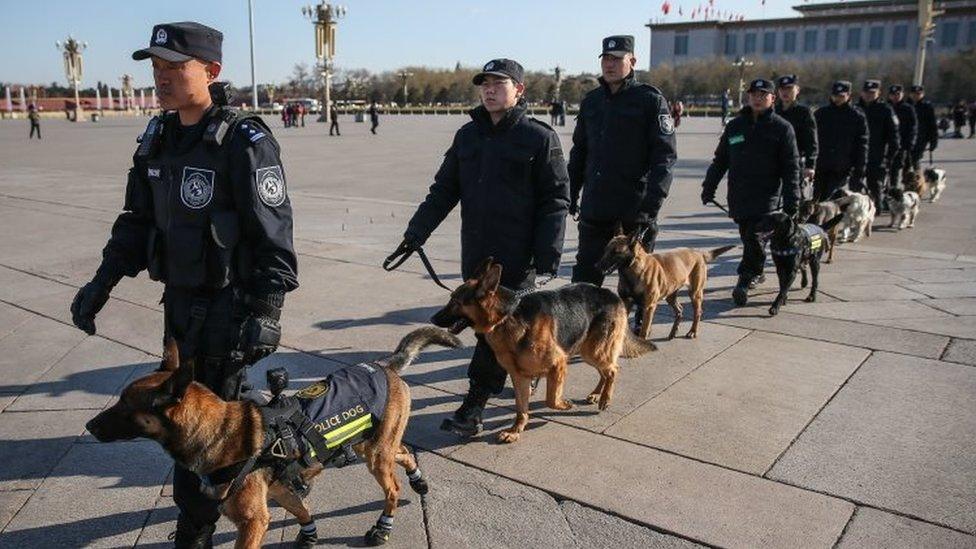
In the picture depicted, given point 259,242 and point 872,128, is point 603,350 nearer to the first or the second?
point 259,242

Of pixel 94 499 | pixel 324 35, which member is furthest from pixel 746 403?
pixel 324 35

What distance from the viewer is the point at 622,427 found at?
14.5ft

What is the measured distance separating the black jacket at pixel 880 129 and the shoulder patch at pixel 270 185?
10.9 metres

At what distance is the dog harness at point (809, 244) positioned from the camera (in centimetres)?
705

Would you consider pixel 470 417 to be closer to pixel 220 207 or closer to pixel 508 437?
pixel 508 437

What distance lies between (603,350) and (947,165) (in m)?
22.2

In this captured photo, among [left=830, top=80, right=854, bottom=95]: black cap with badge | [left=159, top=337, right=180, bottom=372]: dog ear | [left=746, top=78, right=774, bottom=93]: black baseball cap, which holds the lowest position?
[left=159, top=337, right=180, bottom=372]: dog ear

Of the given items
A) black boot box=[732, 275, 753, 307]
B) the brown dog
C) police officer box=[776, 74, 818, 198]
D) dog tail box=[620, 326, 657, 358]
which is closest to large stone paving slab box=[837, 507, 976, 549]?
dog tail box=[620, 326, 657, 358]

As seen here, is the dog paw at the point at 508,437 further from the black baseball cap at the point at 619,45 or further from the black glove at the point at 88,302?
the black baseball cap at the point at 619,45

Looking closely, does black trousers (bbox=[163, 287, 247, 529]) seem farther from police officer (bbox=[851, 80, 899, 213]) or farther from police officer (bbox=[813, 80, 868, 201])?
police officer (bbox=[851, 80, 899, 213])

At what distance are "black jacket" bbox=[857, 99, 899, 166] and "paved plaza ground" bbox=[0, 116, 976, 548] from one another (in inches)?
120

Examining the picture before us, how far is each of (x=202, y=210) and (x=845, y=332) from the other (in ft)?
18.1

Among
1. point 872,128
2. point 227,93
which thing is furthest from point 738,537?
point 872,128

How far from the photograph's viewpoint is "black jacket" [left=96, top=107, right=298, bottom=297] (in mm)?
2725
